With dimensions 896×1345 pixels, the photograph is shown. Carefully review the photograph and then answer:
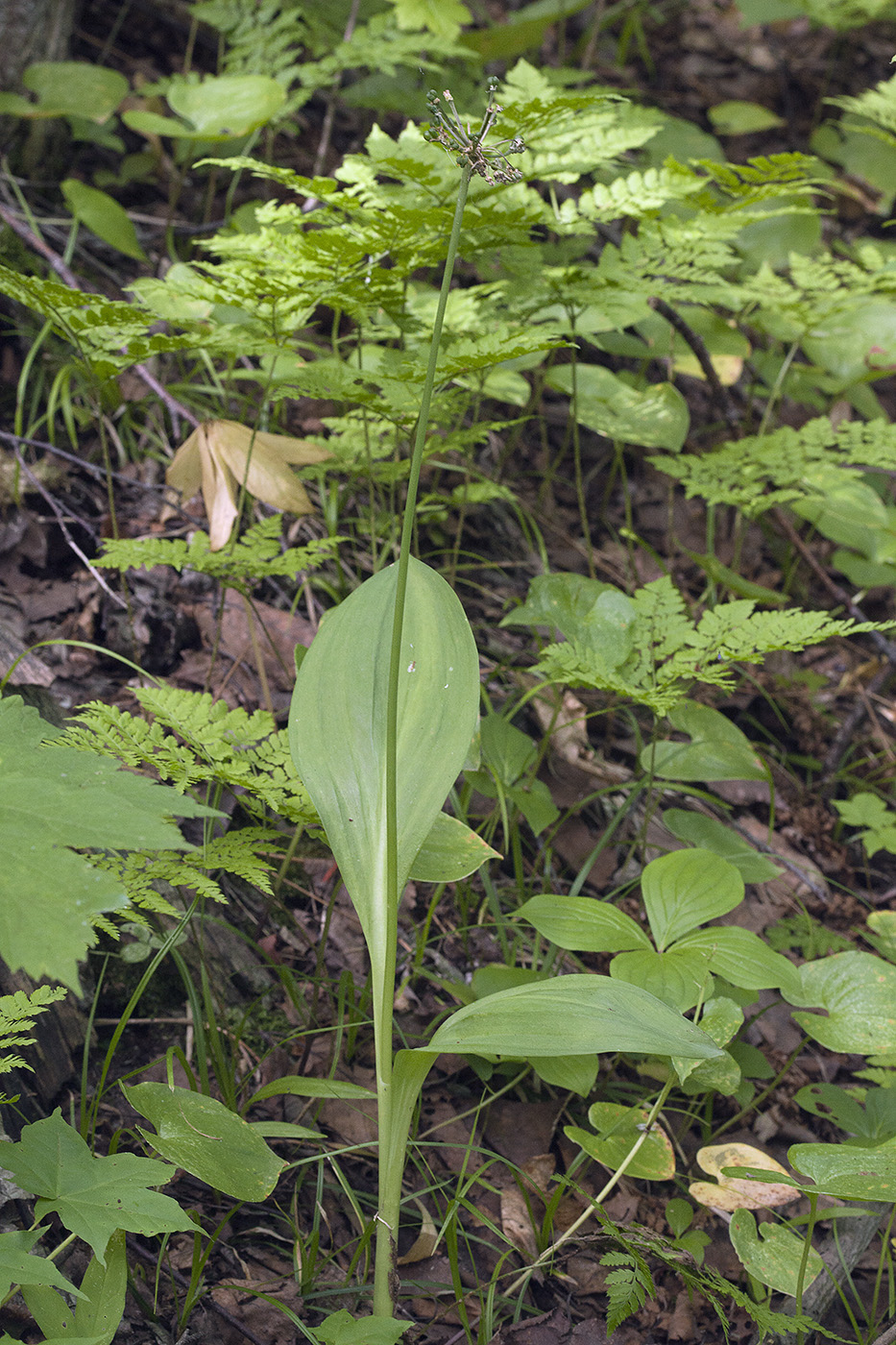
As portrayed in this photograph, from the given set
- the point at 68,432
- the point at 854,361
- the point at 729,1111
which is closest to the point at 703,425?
the point at 854,361

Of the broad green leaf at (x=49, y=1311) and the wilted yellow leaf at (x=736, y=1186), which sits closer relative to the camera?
the broad green leaf at (x=49, y=1311)

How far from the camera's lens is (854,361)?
3184 mm

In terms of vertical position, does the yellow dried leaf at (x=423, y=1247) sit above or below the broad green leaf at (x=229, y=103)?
below

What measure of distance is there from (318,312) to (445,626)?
7.20 feet

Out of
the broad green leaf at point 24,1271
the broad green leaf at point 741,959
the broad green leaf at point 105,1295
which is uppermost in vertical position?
the broad green leaf at point 24,1271

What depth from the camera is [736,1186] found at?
1.47m

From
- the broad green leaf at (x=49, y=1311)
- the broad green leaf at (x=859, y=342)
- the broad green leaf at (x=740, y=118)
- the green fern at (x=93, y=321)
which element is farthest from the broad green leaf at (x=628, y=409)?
the broad green leaf at (x=740, y=118)

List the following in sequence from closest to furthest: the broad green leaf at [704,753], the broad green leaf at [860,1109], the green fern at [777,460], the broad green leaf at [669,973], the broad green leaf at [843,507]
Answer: the broad green leaf at [669,973]
the broad green leaf at [860,1109]
the broad green leaf at [704,753]
the green fern at [777,460]
the broad green leaf at [843,507]

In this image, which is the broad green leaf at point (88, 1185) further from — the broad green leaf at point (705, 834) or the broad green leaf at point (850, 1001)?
the broad green leaf at point (705, 834)

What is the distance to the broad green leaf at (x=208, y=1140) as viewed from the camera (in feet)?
3.60

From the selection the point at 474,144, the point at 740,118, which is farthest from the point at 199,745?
the point at 740,118

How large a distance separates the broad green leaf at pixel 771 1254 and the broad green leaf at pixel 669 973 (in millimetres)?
315

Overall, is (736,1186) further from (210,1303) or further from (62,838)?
(62,838)

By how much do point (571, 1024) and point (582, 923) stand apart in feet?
→ 1.18
